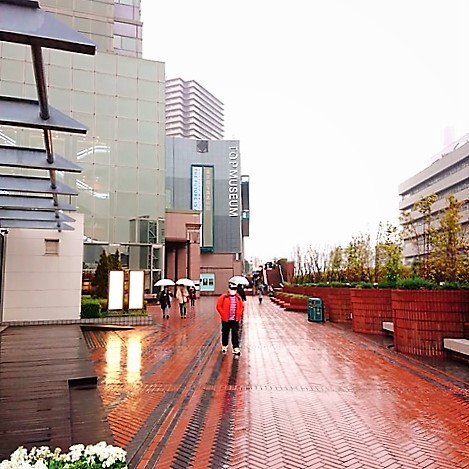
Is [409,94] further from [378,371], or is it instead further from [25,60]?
[25,60]

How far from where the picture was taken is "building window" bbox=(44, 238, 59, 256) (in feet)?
50.2

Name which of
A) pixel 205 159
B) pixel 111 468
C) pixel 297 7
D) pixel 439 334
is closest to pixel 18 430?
pixel 111 468

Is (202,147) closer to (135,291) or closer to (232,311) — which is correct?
(135,291)

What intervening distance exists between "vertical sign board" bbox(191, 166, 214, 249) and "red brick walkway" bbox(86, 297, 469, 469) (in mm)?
43662

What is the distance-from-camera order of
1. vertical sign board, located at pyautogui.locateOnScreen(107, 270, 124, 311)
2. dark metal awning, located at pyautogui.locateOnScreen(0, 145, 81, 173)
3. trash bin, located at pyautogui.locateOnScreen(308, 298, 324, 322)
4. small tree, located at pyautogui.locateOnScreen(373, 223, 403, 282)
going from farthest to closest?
trash bin, located at pyautogui.locateOnScreen(308, 298, 324, 322) → vertical sign board, located at pyautogui.locateOnScreen(107, 270, 124, 311) → small tree, located at pyautogui.locateOnScreen(373, 223, 403, 282) → dark metal awning, located at pyautogui.locateOnScreen(0, 145, 81, 173)

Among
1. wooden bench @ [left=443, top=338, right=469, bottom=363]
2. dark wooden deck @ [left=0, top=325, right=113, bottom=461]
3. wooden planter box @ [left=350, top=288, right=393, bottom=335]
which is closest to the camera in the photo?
dark wooden deck @ [left=0, top=325, right=113, bottom=461]

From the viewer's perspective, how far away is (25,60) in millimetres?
28906

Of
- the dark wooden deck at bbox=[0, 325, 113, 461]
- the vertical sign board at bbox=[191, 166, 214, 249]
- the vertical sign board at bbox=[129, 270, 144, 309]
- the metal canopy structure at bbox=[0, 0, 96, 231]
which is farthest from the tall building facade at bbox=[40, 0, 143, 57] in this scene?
the dark wooden deck at bbox=[0, 325, 113, 461]

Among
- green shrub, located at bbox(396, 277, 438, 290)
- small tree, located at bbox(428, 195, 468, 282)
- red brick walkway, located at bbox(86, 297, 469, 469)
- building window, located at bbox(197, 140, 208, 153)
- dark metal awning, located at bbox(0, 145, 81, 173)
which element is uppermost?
building window, located at bbox(197, 140, 208, 153)

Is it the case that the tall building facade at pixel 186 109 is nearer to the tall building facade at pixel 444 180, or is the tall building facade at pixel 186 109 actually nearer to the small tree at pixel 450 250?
the tall building facade at pixel 444 180

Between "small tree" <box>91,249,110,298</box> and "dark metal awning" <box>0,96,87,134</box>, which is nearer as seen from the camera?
"dark metal awning" <box>0,96,87,134</box>

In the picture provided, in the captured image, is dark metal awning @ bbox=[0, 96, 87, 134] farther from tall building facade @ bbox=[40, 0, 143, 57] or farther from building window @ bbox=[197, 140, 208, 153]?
building window @ bbox=[197, 140, 208, 153]

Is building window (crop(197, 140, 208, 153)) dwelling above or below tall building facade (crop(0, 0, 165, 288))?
above

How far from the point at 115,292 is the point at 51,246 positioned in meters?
2.59
